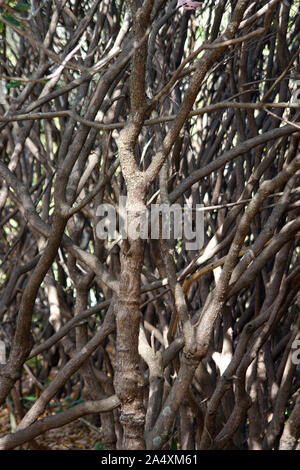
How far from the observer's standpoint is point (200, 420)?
2.13 meters

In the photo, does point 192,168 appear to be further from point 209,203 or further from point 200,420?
point 200,420

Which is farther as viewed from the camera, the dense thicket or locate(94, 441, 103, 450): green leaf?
locate(94, 441, 103, 450): green leaf

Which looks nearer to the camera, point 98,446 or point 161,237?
point 161,237

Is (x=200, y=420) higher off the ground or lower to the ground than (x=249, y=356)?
lower

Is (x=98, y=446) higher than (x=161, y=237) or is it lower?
lower

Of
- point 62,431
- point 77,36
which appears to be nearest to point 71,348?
point 77,36

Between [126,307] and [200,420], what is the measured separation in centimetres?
91

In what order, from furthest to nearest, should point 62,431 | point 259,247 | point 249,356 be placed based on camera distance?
point 62,431 < point 249,356 < point 259,247

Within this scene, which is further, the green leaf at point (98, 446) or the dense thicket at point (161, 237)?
the green leaf at point (98, 446)

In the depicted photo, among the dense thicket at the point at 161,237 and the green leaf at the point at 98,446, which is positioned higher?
the dense thicket at the point at 161,237

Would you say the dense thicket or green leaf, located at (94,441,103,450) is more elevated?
the dense thicket
